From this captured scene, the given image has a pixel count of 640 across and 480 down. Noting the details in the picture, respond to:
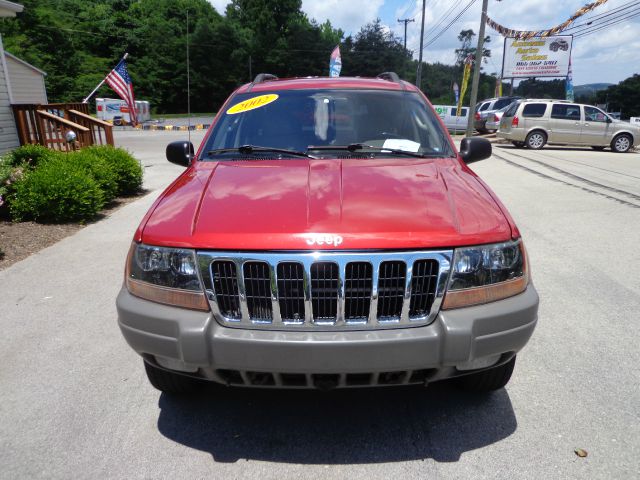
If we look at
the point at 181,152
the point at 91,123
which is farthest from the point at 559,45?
the point at 181,152

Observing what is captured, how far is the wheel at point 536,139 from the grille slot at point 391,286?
60.9 feet

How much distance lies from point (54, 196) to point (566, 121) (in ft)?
58.6

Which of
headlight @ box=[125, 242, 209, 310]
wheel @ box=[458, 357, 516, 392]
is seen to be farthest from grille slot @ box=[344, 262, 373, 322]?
wheel @ box=[458, 357, 516, 392]

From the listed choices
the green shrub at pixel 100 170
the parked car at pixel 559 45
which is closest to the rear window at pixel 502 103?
the parked car at pixel 559 45

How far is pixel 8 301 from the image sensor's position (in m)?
4.42

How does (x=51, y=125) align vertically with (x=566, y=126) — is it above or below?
above

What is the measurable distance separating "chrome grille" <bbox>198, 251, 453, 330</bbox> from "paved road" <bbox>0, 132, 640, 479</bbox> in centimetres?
77

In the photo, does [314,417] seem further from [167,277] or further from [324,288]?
[167,277]

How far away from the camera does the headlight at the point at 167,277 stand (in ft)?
7.21

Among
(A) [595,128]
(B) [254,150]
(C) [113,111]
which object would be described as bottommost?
(A) [595,128]

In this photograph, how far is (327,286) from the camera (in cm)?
212

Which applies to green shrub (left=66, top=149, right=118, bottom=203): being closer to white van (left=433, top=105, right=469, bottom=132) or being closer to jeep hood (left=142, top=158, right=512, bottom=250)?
jeep hood (left=142, top=158, right=512, bottom=250)

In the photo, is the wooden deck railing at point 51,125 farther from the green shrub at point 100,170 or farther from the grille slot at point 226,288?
the grille slot at point 226,288

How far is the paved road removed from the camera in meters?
2.35
